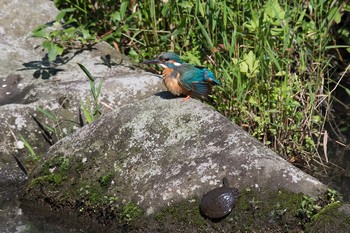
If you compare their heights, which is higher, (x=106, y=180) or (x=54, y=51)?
(x=54, y=51)

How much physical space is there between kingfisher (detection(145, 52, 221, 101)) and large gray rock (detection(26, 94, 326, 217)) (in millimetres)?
118

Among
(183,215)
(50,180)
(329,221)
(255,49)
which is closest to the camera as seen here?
(329,221)

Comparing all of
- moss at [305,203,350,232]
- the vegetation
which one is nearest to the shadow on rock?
the vegetation

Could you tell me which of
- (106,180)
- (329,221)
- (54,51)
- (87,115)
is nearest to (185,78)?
(87,115)

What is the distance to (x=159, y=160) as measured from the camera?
561 cm

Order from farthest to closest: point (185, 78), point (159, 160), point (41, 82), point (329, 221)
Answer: point (41, 82), point (185, 78), point (159, 160), point (329, 221)

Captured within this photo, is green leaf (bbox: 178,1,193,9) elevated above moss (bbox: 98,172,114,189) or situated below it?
above

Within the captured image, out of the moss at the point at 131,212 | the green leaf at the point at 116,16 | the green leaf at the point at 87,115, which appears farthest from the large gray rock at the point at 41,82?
the moss at the point at 131,212

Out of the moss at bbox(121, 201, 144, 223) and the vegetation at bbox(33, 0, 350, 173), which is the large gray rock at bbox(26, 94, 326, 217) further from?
the vegetation at bbox(33, 0, 350, 173)

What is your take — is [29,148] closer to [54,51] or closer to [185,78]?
[54,51]

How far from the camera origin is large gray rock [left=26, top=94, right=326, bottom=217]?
5270 millimetres

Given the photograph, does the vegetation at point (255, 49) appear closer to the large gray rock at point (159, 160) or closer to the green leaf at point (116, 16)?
the green leaf at point (116, 16)

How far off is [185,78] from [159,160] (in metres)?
0.77

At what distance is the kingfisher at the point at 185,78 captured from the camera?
239 inches
